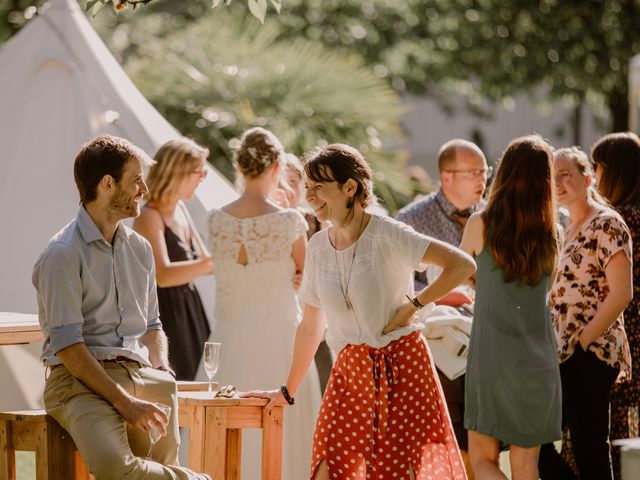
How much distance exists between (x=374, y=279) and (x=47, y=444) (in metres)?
1.37

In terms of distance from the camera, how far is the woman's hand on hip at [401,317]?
472 centimetres

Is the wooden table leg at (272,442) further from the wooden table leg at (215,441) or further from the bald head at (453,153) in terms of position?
A: the bald head at (453,153)

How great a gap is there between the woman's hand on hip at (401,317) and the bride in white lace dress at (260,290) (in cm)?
140

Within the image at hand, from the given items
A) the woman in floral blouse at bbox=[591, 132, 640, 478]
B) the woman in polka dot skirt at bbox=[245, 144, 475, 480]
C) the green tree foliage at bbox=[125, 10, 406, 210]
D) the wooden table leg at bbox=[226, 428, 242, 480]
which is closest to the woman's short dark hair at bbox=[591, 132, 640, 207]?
the woman in floral blouse at bbox=[591, 132, 640, 478]

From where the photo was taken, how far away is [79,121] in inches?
332

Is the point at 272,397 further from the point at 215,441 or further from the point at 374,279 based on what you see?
the point at 374,279

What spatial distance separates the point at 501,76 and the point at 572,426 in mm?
16310

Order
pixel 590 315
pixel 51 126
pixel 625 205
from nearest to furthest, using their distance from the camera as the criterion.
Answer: pixel 590 315 < pixel 625 205 < pixel 51 126

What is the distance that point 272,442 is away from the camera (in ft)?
16.8

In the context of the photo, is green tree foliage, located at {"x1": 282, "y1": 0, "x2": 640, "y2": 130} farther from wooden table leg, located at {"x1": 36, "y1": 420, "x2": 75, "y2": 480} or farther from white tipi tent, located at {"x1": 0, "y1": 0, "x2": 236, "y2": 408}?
wooden table leg, located at {"x1": 36, "y1": 420, "x2": 75, "y2": 480}

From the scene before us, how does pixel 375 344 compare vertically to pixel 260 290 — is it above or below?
below

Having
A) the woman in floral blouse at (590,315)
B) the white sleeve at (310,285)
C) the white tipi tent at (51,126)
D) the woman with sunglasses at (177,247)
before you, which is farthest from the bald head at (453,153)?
the white sleeve at (310,285)

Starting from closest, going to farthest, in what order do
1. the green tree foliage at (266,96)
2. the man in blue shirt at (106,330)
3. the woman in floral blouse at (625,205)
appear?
1. the man in blue shirt at (106,330)
2. the woman in floral blouse at (625,205)
3. the green tree foliage at (266,96)

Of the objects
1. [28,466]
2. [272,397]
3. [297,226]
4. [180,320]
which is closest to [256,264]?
[297,226]
